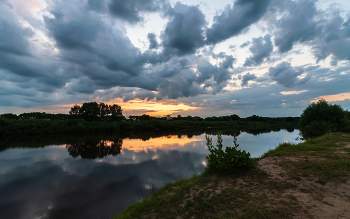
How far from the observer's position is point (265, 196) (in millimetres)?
4148

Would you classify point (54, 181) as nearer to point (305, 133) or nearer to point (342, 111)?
point (305, 133)

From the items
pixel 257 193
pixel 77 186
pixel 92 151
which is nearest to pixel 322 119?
pixel 257 193

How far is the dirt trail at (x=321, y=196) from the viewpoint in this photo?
3299 millimetres

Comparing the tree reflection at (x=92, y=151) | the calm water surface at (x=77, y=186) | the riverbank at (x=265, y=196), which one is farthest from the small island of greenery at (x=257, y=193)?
the tree reflection at (x=92, y=151)

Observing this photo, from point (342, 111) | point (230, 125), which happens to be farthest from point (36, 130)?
point (230, 125)

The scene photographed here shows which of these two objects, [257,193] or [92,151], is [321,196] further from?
[92,151]

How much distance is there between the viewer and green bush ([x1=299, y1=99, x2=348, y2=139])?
51.8 ft

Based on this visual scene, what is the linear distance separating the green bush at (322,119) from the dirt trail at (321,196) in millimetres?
14787

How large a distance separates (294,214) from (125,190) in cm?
756

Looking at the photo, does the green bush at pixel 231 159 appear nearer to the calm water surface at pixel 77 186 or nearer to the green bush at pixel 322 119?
the calm water surface at pixel 77 186

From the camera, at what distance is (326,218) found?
310cm

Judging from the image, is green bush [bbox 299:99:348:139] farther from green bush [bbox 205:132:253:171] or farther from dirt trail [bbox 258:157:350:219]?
green bush [bbox 205:132:253:171]

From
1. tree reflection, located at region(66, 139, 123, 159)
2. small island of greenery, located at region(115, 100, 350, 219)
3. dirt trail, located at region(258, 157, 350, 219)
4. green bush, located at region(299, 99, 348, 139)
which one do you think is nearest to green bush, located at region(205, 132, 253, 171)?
small island of greenery, located at region(115, 100, 350, 219)

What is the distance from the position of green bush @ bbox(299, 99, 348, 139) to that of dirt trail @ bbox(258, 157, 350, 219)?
48.5ft
